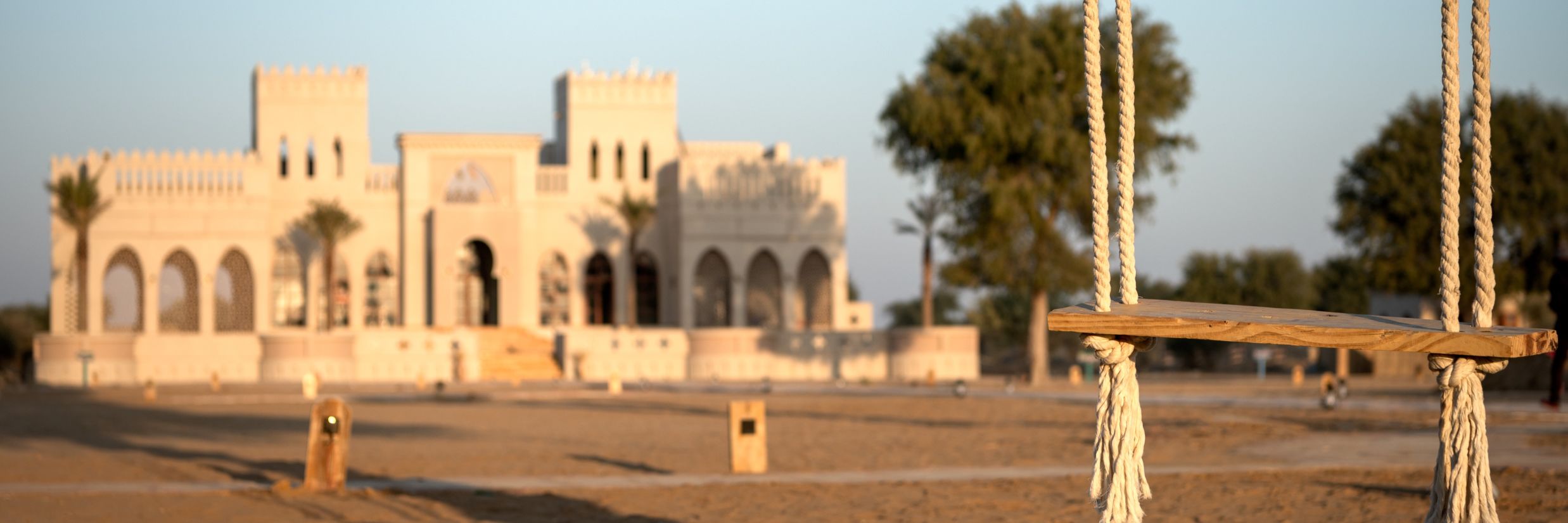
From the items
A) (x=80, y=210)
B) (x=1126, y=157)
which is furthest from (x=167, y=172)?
(x=1126, y=157)

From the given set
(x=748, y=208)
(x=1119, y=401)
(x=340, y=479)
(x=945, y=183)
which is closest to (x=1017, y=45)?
(x=945, y=183)

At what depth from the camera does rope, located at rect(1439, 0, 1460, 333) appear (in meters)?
4.93

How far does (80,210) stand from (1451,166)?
160 feet

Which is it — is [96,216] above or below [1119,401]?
above

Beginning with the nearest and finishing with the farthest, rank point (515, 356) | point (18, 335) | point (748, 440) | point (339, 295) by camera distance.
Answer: point (748, 440), point (515, 356), point (339, 295), point (18, 335)

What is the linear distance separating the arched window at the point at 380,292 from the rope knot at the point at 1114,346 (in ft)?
166

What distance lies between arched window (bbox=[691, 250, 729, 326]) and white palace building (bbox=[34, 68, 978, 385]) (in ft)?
0.24

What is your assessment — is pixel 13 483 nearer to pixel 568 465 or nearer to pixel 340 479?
pixel 340 479

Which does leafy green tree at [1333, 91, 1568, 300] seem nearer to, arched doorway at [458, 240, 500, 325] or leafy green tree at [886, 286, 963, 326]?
arched doorway at [458, 240, 500, 325]

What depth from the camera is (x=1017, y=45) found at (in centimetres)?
3906

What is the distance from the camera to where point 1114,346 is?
5199mm

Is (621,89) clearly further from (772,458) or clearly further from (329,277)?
(772,458)

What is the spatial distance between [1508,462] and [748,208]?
41.0 m

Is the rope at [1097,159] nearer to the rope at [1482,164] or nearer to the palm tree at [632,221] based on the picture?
the rope at [1482,164]
